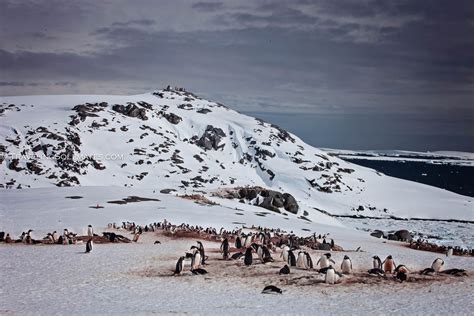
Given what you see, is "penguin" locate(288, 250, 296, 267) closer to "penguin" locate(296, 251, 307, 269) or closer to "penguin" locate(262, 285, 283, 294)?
"penguin" locate(296, 251, 307, 269)

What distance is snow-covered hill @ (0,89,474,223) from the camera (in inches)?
3765

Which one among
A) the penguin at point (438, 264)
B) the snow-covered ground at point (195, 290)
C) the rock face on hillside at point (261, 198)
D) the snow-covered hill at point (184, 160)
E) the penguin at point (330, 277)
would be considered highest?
the snow-covered hill at point (184, 160)

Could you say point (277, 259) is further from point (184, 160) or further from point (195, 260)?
point (184, 160)

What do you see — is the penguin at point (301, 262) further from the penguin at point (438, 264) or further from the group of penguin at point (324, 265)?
the penguin at point (438, 264)

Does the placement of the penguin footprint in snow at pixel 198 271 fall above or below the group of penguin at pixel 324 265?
below

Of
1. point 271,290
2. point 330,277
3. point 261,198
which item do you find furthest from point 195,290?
point 261,198

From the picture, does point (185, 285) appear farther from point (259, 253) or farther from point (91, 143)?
point (91, 143)

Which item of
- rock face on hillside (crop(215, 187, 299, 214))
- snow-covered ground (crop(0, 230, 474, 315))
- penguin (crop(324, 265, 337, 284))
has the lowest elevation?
snow-covered ground (crop(0, 230, 474, 315))

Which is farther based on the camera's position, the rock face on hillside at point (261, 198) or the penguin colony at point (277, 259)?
the rock face on hillside at point (261, 198)

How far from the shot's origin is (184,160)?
119375 millimetres

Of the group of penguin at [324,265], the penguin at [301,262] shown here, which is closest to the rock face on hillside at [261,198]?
the group of penguin at [324,265]

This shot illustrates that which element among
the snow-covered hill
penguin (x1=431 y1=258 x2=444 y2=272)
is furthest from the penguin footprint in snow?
the snow-covered hill

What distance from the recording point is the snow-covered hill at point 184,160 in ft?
314

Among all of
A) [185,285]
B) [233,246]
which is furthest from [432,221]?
[185,285]
